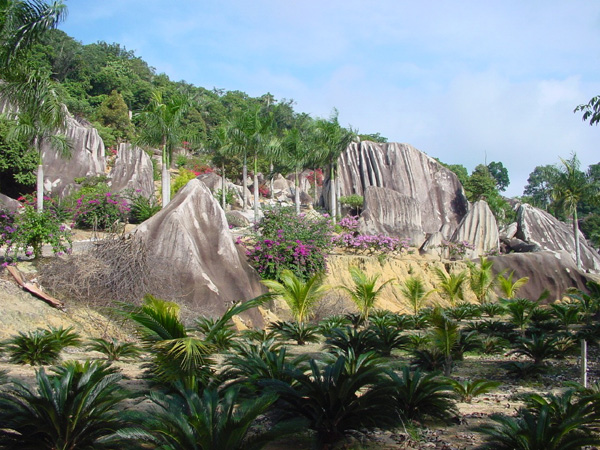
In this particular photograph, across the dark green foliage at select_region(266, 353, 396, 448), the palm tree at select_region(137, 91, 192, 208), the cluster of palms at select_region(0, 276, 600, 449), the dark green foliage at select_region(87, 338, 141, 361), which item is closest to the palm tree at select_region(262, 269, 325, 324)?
the dark green foliage at select_region(87, 338, 141, 361)

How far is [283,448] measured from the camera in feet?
16.3

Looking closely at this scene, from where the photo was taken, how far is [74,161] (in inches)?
1371

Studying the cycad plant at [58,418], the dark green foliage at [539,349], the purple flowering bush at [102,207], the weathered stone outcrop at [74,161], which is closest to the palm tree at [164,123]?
the purple flowering bush at [102,207]

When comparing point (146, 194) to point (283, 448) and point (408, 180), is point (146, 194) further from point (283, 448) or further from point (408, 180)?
point (283, 448)

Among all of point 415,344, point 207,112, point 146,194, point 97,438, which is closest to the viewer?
point 97,438

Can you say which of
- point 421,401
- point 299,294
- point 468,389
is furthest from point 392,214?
point 421,401

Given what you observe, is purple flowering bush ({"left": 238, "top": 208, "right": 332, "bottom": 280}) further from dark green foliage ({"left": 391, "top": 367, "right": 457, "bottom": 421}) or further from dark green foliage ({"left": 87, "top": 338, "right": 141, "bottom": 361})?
dark green foliage ({"left": 391, "top": 367, "right": 457, "bottom": 421})

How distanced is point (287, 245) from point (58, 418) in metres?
13.6

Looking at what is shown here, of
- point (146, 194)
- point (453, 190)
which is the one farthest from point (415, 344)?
point (453, 190)

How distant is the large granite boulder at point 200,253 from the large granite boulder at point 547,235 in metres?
27.8

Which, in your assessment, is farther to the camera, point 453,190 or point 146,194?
point 453,190

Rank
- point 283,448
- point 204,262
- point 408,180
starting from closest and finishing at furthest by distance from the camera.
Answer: point 283,448, point 204,262, point 408,180

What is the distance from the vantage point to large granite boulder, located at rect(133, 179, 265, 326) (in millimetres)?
13523

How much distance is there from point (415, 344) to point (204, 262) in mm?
6739
